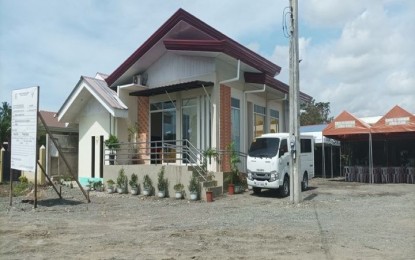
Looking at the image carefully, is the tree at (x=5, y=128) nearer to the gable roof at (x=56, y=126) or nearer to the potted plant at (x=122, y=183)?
the gable roof at (x=56, y=126)

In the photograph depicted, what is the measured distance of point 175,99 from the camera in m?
18.8

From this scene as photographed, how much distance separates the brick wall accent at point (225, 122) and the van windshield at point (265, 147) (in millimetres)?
1758

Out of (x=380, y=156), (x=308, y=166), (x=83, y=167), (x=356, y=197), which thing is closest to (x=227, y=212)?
(x=356, y=197)

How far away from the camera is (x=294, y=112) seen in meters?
13.4

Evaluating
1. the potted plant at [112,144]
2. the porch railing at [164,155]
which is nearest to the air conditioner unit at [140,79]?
the potted plant at [112,144]

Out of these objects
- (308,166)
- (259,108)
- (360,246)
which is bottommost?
(360,246)

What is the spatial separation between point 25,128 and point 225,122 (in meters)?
7.76

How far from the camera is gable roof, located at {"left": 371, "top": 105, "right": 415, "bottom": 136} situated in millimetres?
19750

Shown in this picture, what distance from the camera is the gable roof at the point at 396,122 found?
778 inches

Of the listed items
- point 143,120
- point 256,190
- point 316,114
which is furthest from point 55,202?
point 316,114

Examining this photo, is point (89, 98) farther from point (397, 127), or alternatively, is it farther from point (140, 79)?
point (397, 127)

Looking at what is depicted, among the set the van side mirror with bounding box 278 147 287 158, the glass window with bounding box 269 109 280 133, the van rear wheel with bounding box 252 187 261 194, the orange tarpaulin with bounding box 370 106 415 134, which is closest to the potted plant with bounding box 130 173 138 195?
the van rear wheel with bounding box 252 187 261 194

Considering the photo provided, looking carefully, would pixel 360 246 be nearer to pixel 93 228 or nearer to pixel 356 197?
pixel 93 228

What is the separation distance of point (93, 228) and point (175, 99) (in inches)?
394
